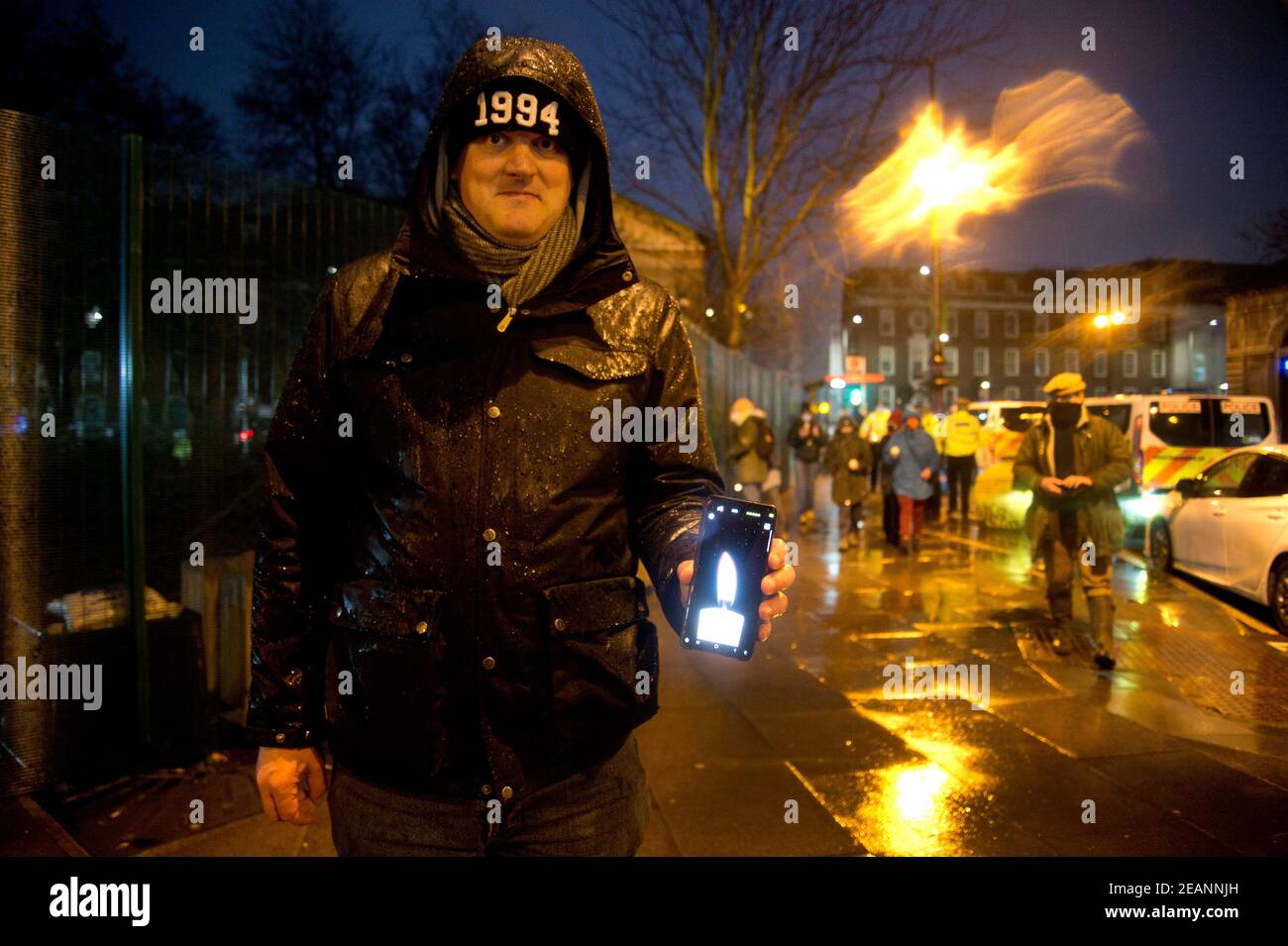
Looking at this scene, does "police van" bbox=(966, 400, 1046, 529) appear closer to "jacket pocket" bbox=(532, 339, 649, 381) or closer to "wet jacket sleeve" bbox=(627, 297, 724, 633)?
"wet jacket sleeve" bbox=(627, 297, 724, 633)

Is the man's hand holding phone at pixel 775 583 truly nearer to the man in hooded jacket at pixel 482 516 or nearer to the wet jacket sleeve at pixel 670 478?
the man in hooded jacket at pixel 482 516

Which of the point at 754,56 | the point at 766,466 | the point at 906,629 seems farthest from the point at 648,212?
the point at 906,629

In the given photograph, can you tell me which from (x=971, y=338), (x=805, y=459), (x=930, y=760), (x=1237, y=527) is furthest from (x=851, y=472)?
(x=971, y=338)

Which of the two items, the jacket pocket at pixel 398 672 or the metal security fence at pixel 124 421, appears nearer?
the jacket pocket at pixel 398 672

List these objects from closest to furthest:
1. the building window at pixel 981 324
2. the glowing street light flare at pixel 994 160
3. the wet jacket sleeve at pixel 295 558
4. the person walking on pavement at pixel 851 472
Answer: the wet jacket sleeve at pixel 295 558
the glowing street light flare at pixel 994 160
the person walking on pavement at pixel 851 472
the building window at pixel 981 324

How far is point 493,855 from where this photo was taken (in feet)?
5.74

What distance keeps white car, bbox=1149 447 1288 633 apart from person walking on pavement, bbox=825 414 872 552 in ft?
13.2

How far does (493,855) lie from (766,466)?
37.3ft

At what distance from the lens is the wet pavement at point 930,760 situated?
3.65m

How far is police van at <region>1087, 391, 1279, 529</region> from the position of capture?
13.1 metres

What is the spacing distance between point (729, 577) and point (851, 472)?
457 inches

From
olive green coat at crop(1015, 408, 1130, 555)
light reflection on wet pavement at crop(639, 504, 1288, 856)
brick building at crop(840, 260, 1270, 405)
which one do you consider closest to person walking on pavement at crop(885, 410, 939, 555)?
light reflection on wet pavement at crop(639, 504, 1288, 856)

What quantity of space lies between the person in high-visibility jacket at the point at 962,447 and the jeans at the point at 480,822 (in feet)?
49.2

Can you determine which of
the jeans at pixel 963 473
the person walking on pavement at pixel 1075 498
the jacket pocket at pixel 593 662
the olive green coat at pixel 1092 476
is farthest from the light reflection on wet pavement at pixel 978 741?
the jeans at pixel 963 473
